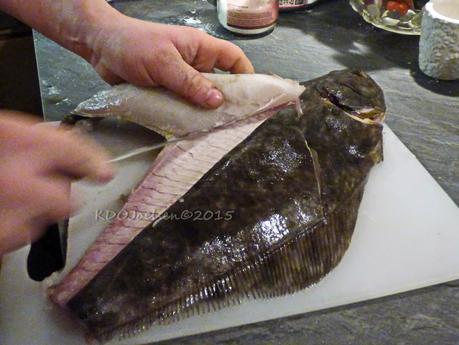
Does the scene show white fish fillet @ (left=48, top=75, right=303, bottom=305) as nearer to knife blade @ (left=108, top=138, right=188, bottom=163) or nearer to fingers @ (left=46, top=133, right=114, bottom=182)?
knife blade @ (left=108, top=138, right=188, bottom=163)

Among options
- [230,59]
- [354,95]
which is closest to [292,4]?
[230,59]

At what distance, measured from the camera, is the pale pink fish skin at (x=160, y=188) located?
0.77 meters

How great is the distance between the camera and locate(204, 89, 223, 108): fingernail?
1.03 metres

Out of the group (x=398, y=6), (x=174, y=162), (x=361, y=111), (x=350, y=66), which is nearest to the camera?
(x=174, y=162)

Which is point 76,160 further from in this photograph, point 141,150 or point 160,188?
point 141,150

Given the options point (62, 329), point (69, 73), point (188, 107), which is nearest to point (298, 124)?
point (188, 107)

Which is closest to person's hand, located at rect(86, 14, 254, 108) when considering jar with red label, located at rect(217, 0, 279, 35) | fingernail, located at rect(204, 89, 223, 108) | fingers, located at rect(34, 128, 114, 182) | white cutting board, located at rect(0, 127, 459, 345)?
fingernail, located at rect(204, 89, 223, 108)

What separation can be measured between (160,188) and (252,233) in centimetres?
16

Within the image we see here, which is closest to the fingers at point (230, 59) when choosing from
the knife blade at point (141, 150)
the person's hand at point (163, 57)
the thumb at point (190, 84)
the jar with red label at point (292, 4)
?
the person's hand at point (163, 57)

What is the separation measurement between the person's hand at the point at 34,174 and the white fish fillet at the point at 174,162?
5.5 inches

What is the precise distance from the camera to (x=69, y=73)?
1326 millimetres

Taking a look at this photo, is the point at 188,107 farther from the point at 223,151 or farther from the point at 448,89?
the point at 448,89

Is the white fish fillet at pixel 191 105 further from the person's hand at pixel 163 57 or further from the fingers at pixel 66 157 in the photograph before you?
the fingers at pixel 66 157

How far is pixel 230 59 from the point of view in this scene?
1160 mm
